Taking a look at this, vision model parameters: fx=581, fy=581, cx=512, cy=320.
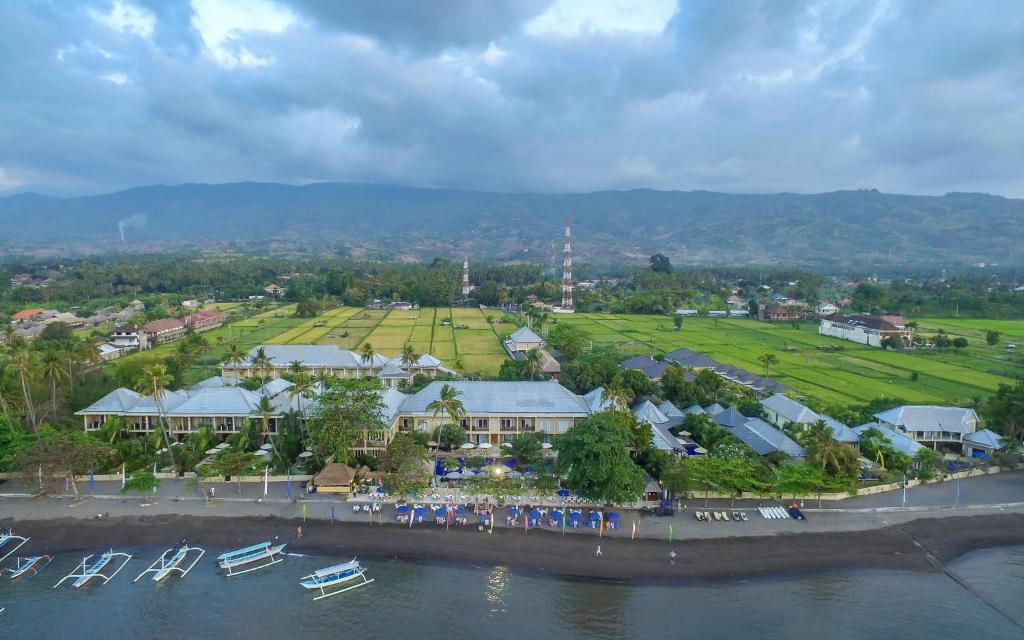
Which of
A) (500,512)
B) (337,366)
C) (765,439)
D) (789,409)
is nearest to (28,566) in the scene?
(500,512)

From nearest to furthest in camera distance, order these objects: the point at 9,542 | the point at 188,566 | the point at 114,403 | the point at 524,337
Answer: the point at 188,566, the point at 9,542, the point at 114,403, the point at 524,337

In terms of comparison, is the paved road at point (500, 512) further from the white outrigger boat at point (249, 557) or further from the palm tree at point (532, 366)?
the palm tree at point (532, 366)

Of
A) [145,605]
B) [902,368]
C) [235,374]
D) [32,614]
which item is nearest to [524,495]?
[145,605]

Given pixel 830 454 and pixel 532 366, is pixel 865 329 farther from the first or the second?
pixel 830 454

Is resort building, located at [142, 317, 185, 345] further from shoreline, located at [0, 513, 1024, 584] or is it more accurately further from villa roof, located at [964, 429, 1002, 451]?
villa roof, located at [964, 429, 1002, 451]

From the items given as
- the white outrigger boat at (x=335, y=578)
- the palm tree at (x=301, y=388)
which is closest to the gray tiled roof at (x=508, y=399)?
the palm tree at (x=301, y=388)

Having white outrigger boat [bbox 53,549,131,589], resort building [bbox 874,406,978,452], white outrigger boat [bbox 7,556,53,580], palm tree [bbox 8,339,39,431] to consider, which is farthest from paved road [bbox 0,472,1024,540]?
resort building [bbox 874,406,978,452]
